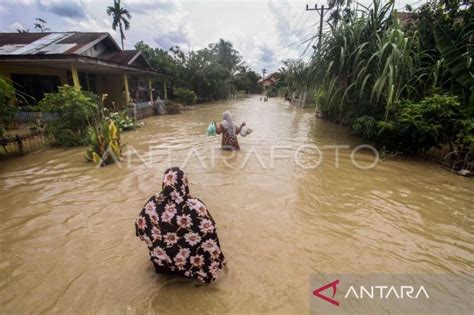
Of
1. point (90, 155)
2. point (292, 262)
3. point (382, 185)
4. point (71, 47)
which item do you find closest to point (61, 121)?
point (90, 155)

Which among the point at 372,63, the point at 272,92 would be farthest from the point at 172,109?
the point at 272,92

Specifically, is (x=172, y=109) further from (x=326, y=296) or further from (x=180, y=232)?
(x=326, y=296)

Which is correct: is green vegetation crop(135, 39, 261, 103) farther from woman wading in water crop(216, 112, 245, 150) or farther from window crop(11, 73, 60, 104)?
woman wading in water crop(216, 112, 245, 150)

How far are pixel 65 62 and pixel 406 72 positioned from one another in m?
12.2

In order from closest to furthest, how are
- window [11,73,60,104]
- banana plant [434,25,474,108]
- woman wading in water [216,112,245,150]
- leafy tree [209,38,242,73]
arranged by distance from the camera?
banana plant [434,25,474,108] < woman wading in water [216,112,245,150] < window [11,73,60,104] < leafy tree [209,38,242,73]

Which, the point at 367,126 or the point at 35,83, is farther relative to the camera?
the point at 35,83

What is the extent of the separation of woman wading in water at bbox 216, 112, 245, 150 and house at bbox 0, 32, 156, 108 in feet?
21.6

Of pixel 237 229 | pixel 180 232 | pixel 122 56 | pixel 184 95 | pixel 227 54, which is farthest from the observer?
pixel 227 54

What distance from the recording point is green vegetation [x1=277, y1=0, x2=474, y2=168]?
20.0 feet

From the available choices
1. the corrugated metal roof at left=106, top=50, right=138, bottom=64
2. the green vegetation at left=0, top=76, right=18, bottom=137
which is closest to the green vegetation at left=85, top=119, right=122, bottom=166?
the green vegetation at left=0, top=76, right=18, bottom=137

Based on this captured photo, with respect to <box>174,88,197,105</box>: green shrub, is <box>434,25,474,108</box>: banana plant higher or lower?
higher

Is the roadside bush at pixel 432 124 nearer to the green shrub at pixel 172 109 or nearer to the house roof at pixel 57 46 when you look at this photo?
the house roof at pixel 57 46

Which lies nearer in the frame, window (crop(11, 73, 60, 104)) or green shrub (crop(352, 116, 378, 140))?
green shrub (crop(352, 116, 378, 140))

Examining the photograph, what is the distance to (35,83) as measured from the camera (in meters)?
13.4
